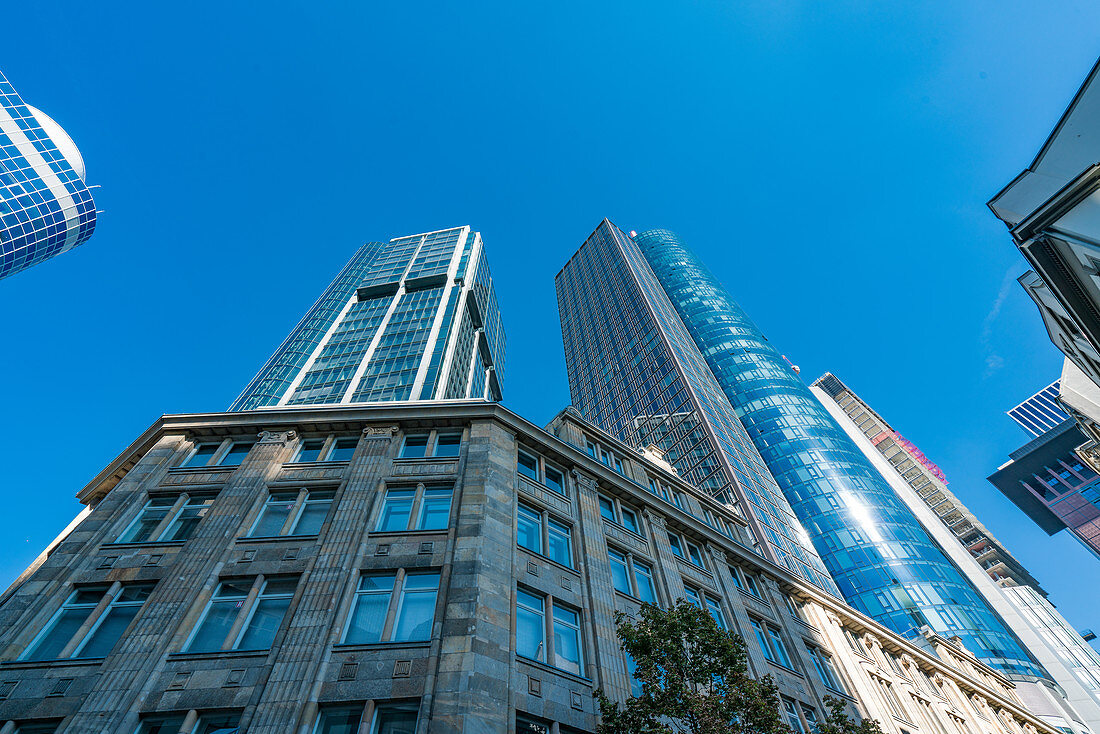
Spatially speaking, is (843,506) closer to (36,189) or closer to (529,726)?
(529,726)

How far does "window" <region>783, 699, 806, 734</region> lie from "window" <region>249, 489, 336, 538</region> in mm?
18979

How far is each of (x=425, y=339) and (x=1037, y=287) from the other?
56379 mm

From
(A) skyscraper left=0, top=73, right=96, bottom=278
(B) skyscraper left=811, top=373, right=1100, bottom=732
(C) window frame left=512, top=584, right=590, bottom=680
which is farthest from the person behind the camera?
(A) skyscraper left=0, top=73, right=96, bottom=278

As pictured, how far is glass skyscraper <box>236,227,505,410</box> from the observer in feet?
200

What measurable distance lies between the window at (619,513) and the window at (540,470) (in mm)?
2182

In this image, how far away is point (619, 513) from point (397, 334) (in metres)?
51.6

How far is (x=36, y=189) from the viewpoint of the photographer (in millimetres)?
79312

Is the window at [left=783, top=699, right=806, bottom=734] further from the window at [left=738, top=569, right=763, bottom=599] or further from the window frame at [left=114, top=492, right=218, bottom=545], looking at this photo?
the window frame at [left=114, top=492, right=218, bottom=545]

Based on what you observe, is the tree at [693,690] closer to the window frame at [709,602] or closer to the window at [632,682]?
the window at [632,682]

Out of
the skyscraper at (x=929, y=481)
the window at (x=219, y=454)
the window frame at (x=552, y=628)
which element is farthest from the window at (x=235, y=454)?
the skyscraper at (x=929, y=481)

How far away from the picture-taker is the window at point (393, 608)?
15352 millimetres

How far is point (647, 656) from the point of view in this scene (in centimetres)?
1340

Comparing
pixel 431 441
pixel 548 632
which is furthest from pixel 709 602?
pixel 431 441

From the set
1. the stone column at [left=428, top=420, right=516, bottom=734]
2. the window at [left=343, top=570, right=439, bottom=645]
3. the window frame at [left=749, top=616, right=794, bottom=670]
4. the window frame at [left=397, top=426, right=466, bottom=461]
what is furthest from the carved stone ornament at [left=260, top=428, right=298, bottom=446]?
the window frame at [left=749, top=616, right=794, bottom=670]
